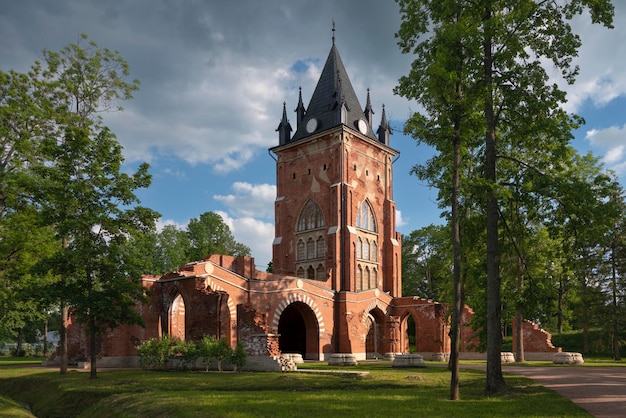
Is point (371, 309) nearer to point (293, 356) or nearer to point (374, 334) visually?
point (374, 334)

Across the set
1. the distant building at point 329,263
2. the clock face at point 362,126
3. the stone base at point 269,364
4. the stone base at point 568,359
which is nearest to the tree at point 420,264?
the distant building at point 329,263

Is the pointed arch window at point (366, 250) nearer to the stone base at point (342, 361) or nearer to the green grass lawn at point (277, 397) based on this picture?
the stone base at point (342, 361)

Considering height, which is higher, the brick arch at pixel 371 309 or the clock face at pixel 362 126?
the clock face at pixel 362 126

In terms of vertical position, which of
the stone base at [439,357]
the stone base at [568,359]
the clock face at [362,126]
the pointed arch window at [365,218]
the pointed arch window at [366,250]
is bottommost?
the stone base at [439,357]

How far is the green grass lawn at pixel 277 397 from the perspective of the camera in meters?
11.8

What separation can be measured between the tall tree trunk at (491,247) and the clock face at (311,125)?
27.6 meters

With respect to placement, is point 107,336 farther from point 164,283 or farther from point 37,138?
point 37,138

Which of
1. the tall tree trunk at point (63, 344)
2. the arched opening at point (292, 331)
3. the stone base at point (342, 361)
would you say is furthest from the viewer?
Answer: the arched opening at point (292, 331)

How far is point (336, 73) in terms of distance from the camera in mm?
45281

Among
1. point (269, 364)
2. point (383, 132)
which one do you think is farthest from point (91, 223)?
point (383, 132)

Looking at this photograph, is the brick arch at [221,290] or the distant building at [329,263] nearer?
the brick arch at [221,290]

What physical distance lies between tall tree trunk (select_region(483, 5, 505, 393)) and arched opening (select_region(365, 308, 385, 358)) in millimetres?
25478

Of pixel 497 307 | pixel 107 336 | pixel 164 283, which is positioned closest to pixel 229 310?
pixel 164 283

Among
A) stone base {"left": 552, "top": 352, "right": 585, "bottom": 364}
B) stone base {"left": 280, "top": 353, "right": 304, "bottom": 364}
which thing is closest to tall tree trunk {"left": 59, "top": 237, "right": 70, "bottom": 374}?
stone base {"left": 280, "top": 353, "right": 304, "bottom": 364}
